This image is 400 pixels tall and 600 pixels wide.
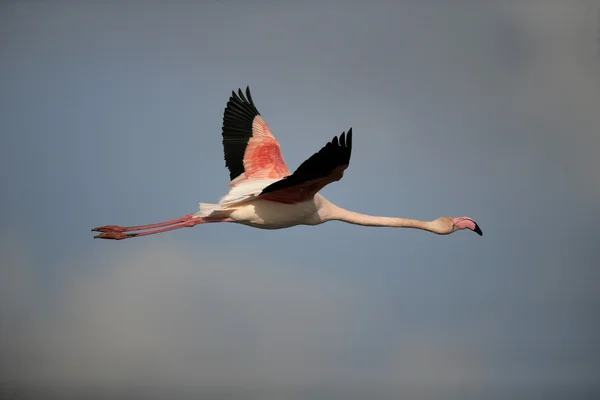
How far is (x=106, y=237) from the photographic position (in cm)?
1570

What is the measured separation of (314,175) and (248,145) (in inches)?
178

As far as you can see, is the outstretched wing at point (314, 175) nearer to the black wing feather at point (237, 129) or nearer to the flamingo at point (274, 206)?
the flamingo at point (274, 206)

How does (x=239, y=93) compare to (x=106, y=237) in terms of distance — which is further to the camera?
(x=239, y=93)

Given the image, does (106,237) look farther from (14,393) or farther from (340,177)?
(14,393)

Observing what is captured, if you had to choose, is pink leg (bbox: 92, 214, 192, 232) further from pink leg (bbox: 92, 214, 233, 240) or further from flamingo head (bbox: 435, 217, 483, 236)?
flamingo head (bbox: 435, 217, 483, 236)

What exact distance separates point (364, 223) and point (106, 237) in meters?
5.08

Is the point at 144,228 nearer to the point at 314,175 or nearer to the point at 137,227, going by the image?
the point at 137,227

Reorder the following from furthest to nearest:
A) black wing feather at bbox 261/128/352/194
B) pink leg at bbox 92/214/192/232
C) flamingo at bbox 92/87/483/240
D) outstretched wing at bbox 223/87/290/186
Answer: outstretched wing at bbox 223/87/290/186, pink leg at bbox 92/214/192/232, flamingo at bbox 92/87/483/240, black wing feather at bbox 261/128/352/194

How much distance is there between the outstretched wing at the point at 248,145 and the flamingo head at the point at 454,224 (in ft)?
11.3

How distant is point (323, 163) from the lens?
43.1 ft

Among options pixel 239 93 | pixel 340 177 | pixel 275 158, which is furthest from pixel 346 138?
pixel 239 93

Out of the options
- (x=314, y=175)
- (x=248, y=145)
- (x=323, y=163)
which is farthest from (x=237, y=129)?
(x=323, y=163)

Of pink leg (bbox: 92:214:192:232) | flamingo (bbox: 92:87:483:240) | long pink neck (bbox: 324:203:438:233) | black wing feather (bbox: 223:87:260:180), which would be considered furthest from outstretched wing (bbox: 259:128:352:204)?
black wing feather (bbox: 223:87:260:180)

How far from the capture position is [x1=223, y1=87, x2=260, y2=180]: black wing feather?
58.1 ft
